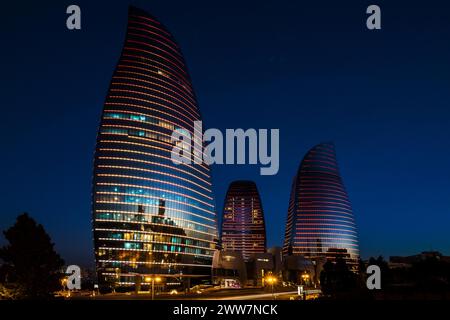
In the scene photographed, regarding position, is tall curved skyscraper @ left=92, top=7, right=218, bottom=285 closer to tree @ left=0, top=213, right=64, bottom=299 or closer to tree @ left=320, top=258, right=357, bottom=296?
tree @ left=320, top=258, right=357, bottom=296

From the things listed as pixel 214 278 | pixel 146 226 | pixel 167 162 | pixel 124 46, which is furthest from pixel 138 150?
pixel 214 278

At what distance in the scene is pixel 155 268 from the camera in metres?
179

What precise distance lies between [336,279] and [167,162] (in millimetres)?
131389

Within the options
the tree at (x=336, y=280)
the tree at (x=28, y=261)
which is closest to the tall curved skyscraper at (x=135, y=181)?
the tree at (x=336, y=280)

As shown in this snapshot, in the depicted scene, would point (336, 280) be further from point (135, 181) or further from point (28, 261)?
point (135, 181)

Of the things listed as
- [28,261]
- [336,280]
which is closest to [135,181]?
[336,280]

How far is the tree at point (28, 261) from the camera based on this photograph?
50.1 metres

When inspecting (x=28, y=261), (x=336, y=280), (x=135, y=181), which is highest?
(x=135, y=181)

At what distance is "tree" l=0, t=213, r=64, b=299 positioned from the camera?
1973 inches

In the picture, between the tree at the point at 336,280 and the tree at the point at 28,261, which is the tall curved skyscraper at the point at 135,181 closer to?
the tree at the point at 336,280

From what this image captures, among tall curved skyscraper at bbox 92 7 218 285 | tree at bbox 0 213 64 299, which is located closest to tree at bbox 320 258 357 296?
tree at bbox 0 213 64 299

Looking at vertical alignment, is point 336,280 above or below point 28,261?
below

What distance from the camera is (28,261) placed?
50812mm

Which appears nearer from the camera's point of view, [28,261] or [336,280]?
[28,261]
